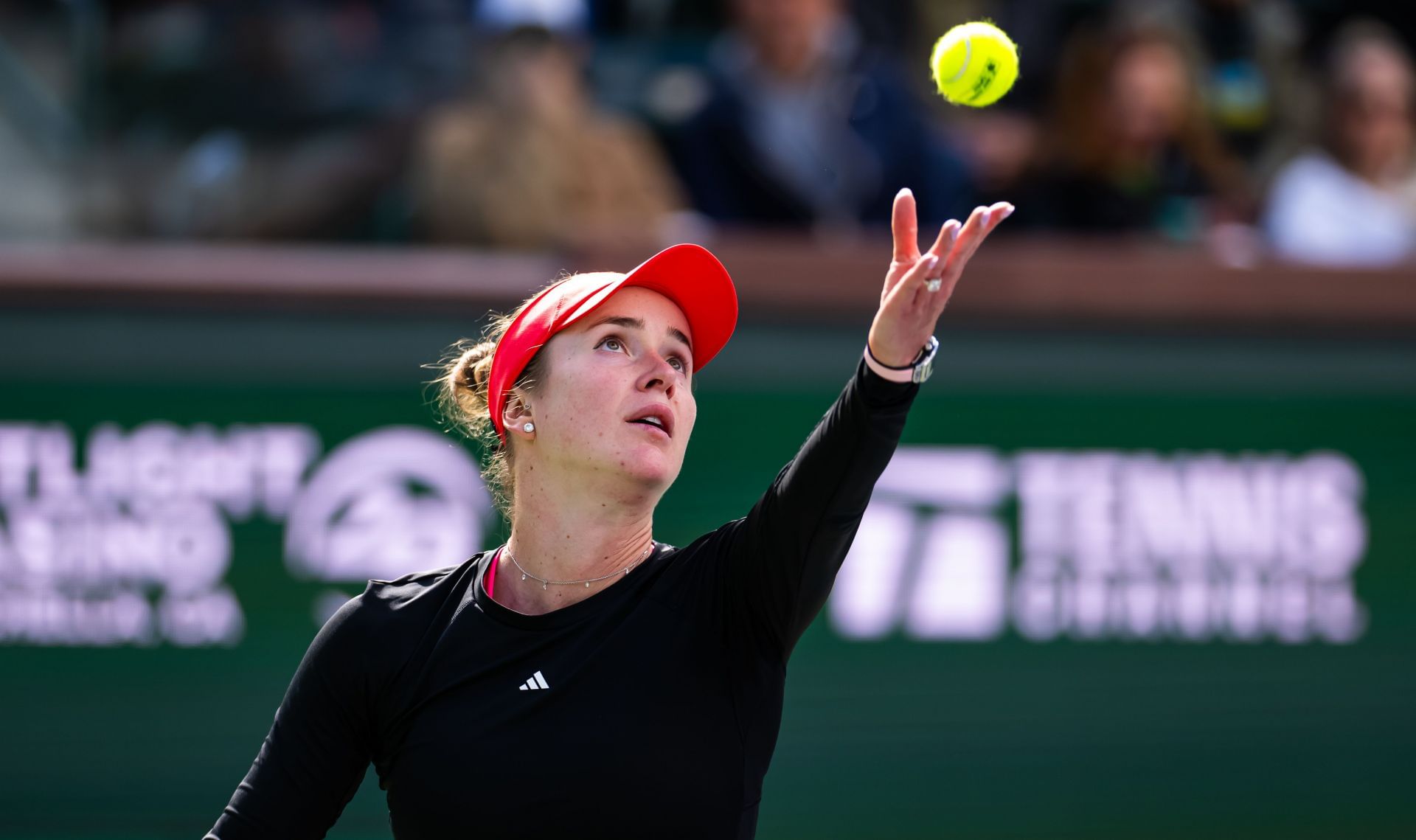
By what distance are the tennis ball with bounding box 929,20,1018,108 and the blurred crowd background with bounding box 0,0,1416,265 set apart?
256 centimetres

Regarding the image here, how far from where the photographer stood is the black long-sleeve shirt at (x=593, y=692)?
7.10ft

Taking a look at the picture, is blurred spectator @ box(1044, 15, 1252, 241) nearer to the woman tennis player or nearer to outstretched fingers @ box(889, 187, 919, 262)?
the woman tennis player

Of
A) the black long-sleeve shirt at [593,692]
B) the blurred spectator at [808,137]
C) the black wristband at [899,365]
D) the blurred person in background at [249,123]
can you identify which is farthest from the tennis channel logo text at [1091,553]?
the black wristband at [899,365]

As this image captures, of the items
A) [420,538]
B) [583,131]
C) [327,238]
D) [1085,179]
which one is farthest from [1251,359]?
[327,238]

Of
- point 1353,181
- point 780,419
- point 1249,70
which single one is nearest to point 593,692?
point 780,419

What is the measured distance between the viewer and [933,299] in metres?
2.12

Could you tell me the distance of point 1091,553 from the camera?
199 inches

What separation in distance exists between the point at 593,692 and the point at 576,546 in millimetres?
266

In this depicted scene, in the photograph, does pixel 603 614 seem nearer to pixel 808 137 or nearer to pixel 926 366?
pixel 926 366

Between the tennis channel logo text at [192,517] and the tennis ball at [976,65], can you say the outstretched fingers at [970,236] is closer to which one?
the tennis ball at [976,65]

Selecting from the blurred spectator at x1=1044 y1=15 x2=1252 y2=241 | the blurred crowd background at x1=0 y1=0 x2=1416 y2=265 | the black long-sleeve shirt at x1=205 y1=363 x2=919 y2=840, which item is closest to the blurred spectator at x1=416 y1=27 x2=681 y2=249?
the blurred crowd background at x1=0 y1=0 x2=1416 y2=265

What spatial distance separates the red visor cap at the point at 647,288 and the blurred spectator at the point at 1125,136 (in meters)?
3.42

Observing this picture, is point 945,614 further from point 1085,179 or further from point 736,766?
point 736,766

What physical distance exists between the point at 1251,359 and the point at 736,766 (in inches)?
138
